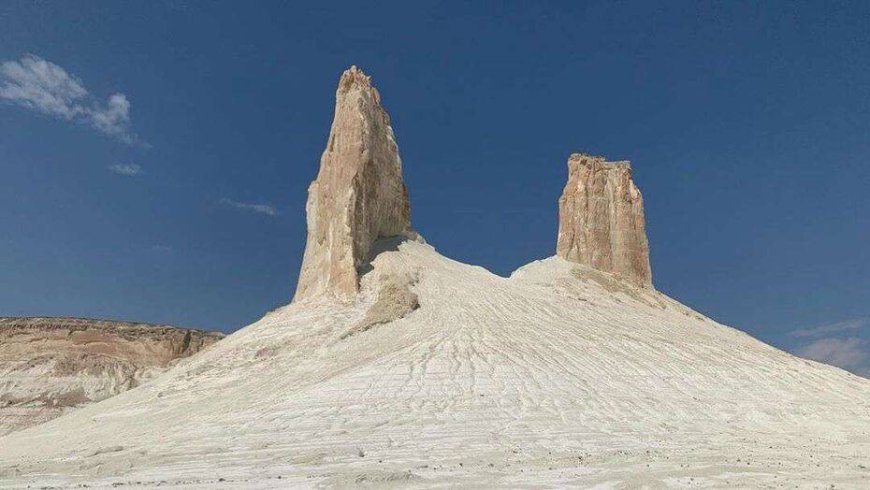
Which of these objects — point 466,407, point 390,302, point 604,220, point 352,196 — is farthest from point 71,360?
point 604,220

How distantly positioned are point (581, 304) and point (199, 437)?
23.1 m

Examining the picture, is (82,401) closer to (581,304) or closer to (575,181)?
(581,304)

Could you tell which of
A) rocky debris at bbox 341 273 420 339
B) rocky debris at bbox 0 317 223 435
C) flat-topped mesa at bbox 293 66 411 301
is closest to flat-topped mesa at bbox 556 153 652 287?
flat-topped mesa at bbox 293 66 411 301

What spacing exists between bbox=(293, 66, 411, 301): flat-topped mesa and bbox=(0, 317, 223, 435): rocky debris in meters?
18.6

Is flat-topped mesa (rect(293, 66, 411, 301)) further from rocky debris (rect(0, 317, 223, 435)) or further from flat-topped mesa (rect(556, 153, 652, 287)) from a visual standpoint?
rocky debris (rect(0, 317, 223, 435))

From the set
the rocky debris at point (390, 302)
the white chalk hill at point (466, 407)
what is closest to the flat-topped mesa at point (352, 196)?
the rocky debris at point (390, 302)

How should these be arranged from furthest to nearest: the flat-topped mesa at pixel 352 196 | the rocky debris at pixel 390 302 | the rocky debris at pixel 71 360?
the rocky debris at pixel 71 360 → the flat-topped mesa at pixel 352 196 → the rocky debris at pixel 390 302

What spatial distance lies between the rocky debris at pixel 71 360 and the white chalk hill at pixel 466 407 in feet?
69.7

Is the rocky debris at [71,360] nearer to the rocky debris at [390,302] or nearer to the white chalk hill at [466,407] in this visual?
the white chalk hill at [466,407]

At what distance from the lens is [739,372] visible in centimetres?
2384

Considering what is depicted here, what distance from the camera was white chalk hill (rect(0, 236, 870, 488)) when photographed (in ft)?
34.0

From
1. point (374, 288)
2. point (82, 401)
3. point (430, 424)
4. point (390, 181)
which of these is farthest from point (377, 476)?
point (82, 401)

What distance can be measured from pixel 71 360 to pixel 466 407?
1603 inches

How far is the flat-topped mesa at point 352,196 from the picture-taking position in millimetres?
32781
